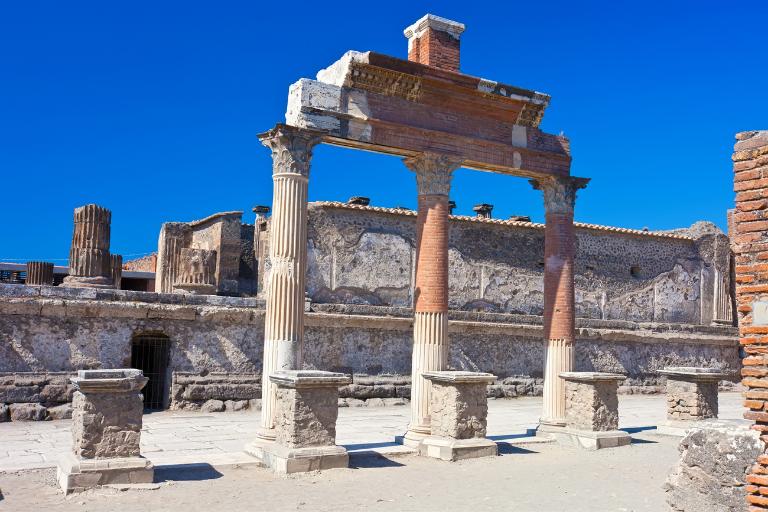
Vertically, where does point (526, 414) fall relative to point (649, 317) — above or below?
below

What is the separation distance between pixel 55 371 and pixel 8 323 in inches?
41.5

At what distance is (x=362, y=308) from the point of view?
48.8 ft

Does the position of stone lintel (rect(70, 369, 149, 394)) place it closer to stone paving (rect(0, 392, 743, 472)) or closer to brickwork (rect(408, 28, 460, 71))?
stone paving (rect(0, 392, 743, 472))

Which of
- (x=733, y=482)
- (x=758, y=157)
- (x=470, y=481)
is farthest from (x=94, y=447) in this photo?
(x=758, y=157)

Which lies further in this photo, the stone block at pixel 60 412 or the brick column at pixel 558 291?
the stone block at pixel 60 412

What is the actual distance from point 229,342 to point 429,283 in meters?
5.21

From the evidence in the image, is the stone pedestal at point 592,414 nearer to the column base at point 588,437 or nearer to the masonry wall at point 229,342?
the column base at point 588,437

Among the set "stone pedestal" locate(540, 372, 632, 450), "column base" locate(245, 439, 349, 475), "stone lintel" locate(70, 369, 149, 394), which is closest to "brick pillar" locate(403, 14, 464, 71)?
"stone pedestal" locate(540, 372, 632, 450)

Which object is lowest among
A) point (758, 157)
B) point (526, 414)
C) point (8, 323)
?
point (526, 414)

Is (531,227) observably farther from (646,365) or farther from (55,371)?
(55,371)

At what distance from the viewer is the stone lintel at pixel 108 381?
6590 millimetres

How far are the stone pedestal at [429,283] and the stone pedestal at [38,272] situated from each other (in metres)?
A: 9.35

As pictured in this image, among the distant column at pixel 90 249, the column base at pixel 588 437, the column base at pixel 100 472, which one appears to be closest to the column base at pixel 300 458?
the column base at pixel 100 472

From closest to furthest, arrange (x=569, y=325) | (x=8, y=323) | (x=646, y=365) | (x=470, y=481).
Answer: (x=470, y=481) → (x=569, y=325) → (x=8, y=323) → (x=646, y=365)
